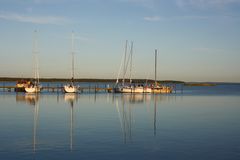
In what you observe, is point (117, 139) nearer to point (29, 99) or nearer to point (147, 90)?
point (29, 99)

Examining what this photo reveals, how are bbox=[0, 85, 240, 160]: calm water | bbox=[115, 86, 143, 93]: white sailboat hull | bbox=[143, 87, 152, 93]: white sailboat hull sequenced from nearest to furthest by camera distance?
bbox=[0, 85, 240, 160]: calm water < bbox=[115, 86, 143, 93]: white sailboat hull < bbox=[143, 87, 152, 93]: white sailboat hull

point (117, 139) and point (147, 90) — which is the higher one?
point (147, 90)

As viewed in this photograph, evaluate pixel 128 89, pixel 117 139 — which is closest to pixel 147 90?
pixel 128 89

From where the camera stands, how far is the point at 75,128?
3002 cm

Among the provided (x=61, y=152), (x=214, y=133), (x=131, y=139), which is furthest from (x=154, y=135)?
(x=61, y=152)

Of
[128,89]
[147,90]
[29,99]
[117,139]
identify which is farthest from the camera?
[147,90]

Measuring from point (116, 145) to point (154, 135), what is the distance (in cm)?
486

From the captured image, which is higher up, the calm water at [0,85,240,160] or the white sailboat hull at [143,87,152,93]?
the white sailboat hull at [143,87,152,93]

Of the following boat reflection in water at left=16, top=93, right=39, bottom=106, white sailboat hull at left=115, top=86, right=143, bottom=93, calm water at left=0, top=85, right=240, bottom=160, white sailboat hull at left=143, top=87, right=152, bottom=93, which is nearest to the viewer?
calm water at left=0, top=85, right=240, bottom=160

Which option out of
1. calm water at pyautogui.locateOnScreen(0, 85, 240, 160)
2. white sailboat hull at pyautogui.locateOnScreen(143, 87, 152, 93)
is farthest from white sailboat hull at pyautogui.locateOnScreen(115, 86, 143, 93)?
calm water at pyautogui.locateOnScreen(0, 85, 240, 160)

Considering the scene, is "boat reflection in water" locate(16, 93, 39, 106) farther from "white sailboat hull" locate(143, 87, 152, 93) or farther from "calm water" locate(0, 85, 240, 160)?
"white sailboat hull" locate(143, 87, 152, 93)

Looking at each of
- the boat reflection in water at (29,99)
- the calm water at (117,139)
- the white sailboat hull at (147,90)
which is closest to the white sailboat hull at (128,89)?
the white sailboat hull at (147,90)

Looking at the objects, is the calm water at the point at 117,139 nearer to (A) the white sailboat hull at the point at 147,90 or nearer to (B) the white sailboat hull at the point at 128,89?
(B) the white sailboat hull at the point at 128,89

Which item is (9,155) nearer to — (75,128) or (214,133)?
(75,128)
